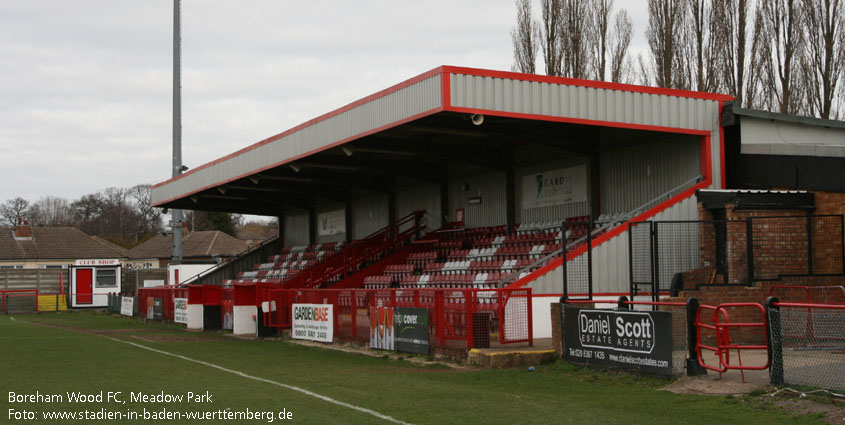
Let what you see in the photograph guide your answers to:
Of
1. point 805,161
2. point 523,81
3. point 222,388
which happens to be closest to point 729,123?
point 805,161

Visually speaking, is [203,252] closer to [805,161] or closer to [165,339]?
[165,339]

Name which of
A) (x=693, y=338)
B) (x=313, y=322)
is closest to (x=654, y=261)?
(x=693, y=338)

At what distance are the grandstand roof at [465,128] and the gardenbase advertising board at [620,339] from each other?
6.17 metres

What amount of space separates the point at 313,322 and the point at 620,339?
10.1 meters

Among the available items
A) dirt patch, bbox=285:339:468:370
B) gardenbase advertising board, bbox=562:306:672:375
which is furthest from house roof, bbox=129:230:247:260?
gardenbase advertising board, bbox=562:306:672:375

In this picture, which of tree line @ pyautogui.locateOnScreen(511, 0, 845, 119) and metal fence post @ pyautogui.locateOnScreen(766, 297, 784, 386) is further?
tree line @ pyautogui.locateOnScreen(511, 0, 845, 119)

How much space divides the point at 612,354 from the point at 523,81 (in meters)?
8.13

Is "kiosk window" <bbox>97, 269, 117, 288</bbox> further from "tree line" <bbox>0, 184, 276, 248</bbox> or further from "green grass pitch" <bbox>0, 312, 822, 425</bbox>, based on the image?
"tree line" <bbox>0, 184, 276, 248</bbox>

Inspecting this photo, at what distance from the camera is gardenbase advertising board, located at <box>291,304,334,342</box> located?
814 inches

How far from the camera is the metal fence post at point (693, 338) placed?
12219 millimetres

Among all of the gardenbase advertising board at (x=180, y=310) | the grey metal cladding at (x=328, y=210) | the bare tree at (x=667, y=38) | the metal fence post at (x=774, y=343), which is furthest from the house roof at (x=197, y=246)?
the metal fence post at (x=774, y=343)

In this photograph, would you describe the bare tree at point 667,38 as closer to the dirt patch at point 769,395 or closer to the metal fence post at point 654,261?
the metal fence post at point 654,261

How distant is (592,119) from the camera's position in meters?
20.1

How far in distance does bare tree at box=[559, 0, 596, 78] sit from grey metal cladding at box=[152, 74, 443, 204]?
16.2m
